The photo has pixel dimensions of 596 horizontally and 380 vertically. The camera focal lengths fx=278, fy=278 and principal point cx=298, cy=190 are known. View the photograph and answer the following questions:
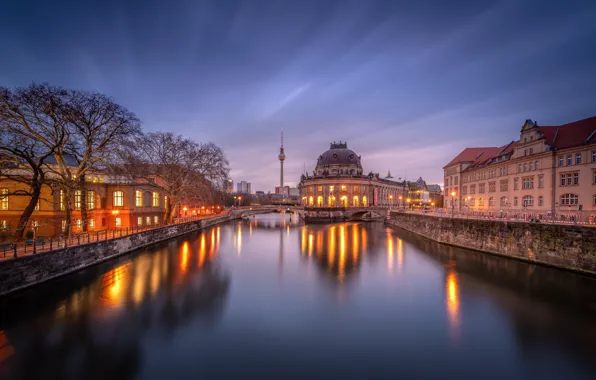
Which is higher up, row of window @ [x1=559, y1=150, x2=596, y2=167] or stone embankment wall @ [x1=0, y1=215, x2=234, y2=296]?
row of window @ [x1=559, y1=150, x2=596, y2=167]

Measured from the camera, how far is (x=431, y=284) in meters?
19.1

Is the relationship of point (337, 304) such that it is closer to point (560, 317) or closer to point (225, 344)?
point (225, 344)

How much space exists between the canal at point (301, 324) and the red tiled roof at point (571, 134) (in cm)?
1714

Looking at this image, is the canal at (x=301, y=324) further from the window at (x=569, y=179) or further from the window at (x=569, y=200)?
the window at (x=569, y=179)

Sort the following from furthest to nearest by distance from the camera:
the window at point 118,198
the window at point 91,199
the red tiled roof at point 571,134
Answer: the window at point 118,198 < the window at point 91,199 < the red tiled roof at point 571,134

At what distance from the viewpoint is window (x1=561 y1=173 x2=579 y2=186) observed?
28.3 meters

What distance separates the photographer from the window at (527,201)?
3381cm

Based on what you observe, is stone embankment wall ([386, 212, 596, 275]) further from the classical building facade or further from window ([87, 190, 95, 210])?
window ([87, 190, 95, 210])

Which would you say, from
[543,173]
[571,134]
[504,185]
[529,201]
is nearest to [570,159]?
[543,173]

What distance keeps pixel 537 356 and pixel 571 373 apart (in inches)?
41.5

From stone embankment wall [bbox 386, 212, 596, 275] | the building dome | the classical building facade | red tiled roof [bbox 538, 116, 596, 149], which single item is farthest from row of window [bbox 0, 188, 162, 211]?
the building dome

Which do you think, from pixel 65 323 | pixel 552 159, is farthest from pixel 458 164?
pixel 65 323

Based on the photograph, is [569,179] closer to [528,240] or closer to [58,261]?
[528,240]

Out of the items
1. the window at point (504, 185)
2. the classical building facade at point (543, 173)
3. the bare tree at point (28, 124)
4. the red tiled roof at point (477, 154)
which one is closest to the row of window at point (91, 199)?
the bare tree at point (28, 124)
